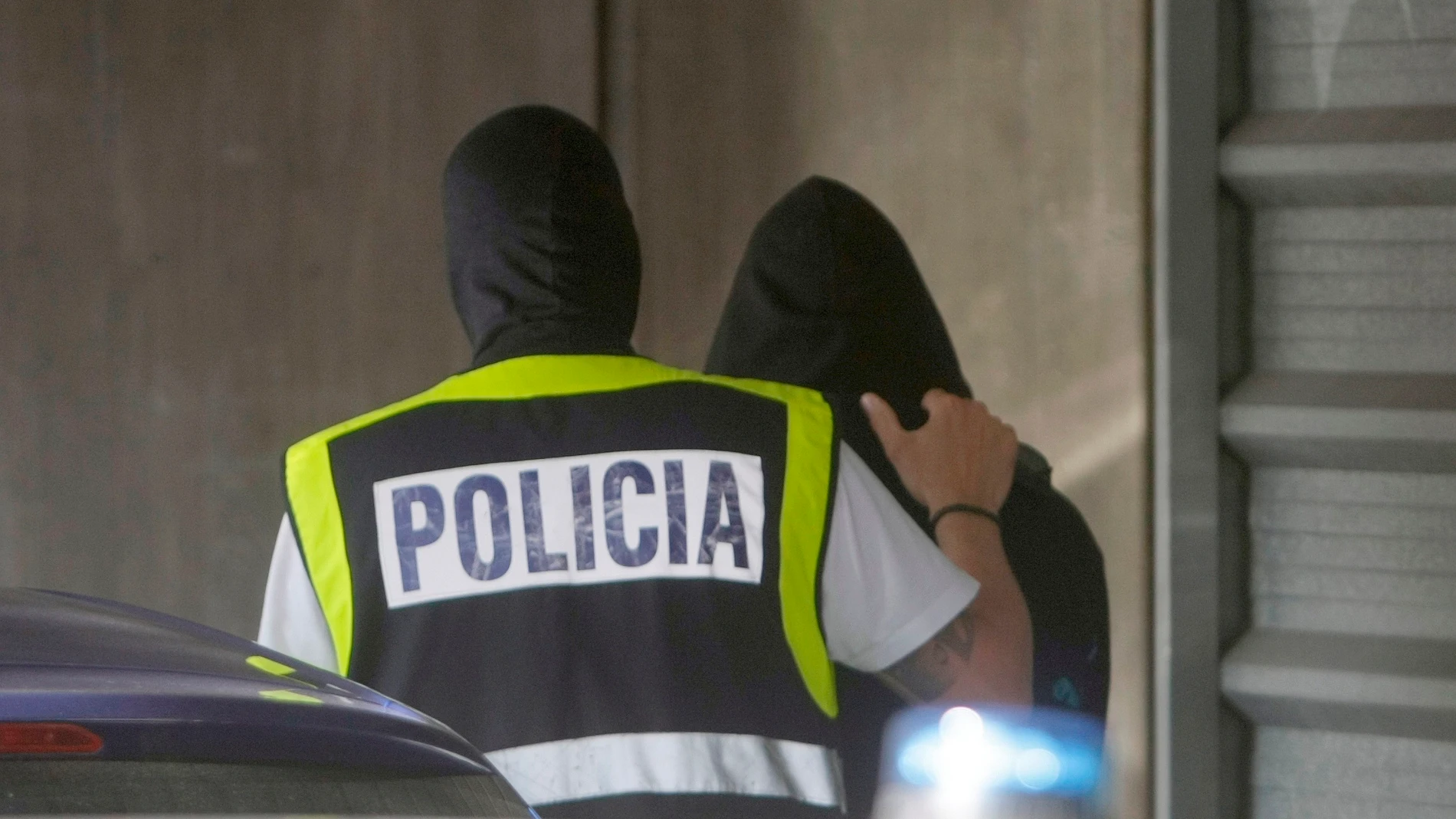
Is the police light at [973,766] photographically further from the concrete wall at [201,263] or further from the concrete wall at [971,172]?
the concrete wall at [201,263]

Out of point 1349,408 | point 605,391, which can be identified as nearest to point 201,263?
point 605,391

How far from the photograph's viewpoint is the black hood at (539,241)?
2309 millimetres

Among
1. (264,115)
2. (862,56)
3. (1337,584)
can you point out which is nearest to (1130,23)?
(862,56)

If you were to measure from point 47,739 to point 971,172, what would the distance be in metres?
2.88

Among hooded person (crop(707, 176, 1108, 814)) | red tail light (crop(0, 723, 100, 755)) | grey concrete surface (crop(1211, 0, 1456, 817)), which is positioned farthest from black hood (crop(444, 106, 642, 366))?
red tail light (crop(0, 723, 100, 755))

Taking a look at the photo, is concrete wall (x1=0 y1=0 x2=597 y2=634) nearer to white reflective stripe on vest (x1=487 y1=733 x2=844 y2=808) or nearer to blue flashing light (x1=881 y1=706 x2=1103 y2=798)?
blue flashing light (x1=881 y1=706 x2=1103 y2=798)

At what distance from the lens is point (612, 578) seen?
2.20m

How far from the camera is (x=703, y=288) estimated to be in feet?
13.1

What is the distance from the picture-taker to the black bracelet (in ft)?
8.36

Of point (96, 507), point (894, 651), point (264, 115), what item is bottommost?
point (96, 507)

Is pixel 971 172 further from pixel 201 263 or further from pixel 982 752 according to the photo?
pixel 201 263

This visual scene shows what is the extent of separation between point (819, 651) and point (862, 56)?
6.44 feet

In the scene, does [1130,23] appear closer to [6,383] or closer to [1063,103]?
[1063,103]

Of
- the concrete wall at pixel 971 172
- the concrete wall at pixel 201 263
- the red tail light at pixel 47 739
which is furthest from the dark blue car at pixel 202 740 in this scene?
the concrete wall at pixel 201 263
